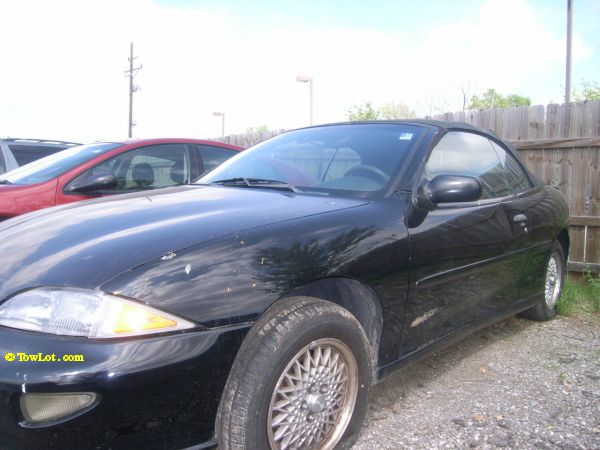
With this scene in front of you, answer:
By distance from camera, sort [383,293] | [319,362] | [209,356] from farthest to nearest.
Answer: [383,293] < [319,362] < [209,356]

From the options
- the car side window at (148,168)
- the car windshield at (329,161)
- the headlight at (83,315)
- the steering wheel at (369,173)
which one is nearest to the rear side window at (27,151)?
the car side window at (148,168)

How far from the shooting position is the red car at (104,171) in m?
4.12

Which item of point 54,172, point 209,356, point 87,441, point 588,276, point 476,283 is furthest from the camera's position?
point 588,276

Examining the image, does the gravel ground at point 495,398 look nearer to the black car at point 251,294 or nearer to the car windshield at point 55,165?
the black car at point 251,294

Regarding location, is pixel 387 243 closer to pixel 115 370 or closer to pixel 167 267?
pixel 167 267

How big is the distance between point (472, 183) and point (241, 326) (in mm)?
1460

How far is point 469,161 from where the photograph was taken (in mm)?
3379

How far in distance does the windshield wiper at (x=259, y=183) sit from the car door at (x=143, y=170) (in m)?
1.60

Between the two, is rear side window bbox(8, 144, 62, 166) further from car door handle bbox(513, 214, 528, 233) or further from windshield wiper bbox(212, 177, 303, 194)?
car door handle bbox(513, 214, 528, 233)

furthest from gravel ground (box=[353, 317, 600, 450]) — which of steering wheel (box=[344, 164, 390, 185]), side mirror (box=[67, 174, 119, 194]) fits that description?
side mirror (box=[67, 174, 119, 194])

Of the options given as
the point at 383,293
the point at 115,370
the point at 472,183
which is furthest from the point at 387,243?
the point at 115,370

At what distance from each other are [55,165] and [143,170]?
0.73 metres

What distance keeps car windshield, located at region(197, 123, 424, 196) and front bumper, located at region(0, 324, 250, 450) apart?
1282 mm

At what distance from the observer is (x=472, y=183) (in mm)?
2645
